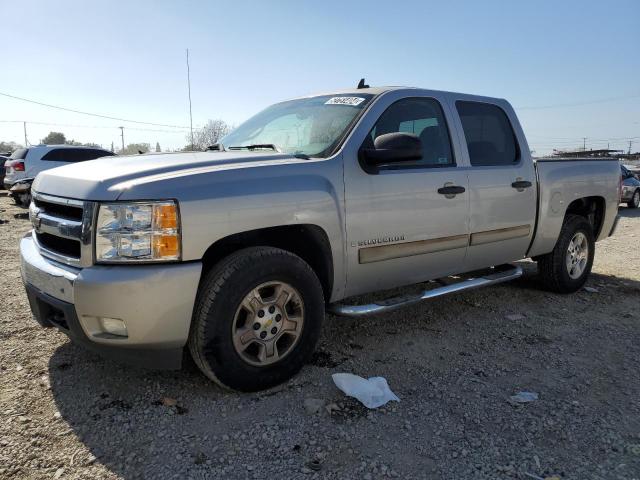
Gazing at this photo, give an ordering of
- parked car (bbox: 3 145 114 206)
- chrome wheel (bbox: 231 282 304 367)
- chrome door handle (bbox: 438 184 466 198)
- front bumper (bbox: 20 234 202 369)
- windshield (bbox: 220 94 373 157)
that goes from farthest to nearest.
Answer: parked car (bbox: 3 145 114 206)
chrome door handle (bbox: 438 184 466 198)
windshield (bbox: 220 94 373 157)
chrome wheel (bbox: 231 282 304 367)
front bumper (bbox: 20 234 202 369)

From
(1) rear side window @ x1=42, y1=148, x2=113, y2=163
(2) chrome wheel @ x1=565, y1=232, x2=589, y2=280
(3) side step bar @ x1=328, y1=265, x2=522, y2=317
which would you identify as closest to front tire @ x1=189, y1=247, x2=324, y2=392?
(3) side step bar @ x1=328, y1=265, x2=522, y2=317

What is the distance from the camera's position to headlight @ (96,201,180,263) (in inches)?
99.2

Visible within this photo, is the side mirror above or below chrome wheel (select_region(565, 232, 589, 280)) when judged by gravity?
above

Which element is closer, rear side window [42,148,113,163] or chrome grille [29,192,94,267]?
chrome grille [29,192,94,267]

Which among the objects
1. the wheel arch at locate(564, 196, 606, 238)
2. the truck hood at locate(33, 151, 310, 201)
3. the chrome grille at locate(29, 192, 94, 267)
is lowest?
the wheel arch at locate(564, 196, 606, 238)

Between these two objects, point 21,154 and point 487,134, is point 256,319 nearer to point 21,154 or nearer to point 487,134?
point 487,134

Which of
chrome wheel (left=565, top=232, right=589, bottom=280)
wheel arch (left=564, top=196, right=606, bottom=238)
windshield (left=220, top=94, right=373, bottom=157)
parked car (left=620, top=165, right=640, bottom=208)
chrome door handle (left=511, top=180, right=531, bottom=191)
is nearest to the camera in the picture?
windshield (left=220, top=94, right=373, bottom=157)

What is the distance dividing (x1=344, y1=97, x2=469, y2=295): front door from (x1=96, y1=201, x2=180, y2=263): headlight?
47.5 inches

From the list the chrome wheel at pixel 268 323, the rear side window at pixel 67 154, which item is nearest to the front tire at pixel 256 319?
the chrome wheel at pixel 268 323

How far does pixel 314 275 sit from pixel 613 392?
2017mm

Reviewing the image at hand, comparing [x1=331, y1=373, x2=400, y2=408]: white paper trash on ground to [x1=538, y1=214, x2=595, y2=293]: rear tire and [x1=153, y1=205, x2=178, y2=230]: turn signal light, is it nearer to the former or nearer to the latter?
[x1=153, y1=205, x2=178, y2=230]: turn signal light

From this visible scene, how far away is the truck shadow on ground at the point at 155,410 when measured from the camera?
2359mm

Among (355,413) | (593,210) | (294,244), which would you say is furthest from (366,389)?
(593,210)

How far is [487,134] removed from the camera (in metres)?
4.46
